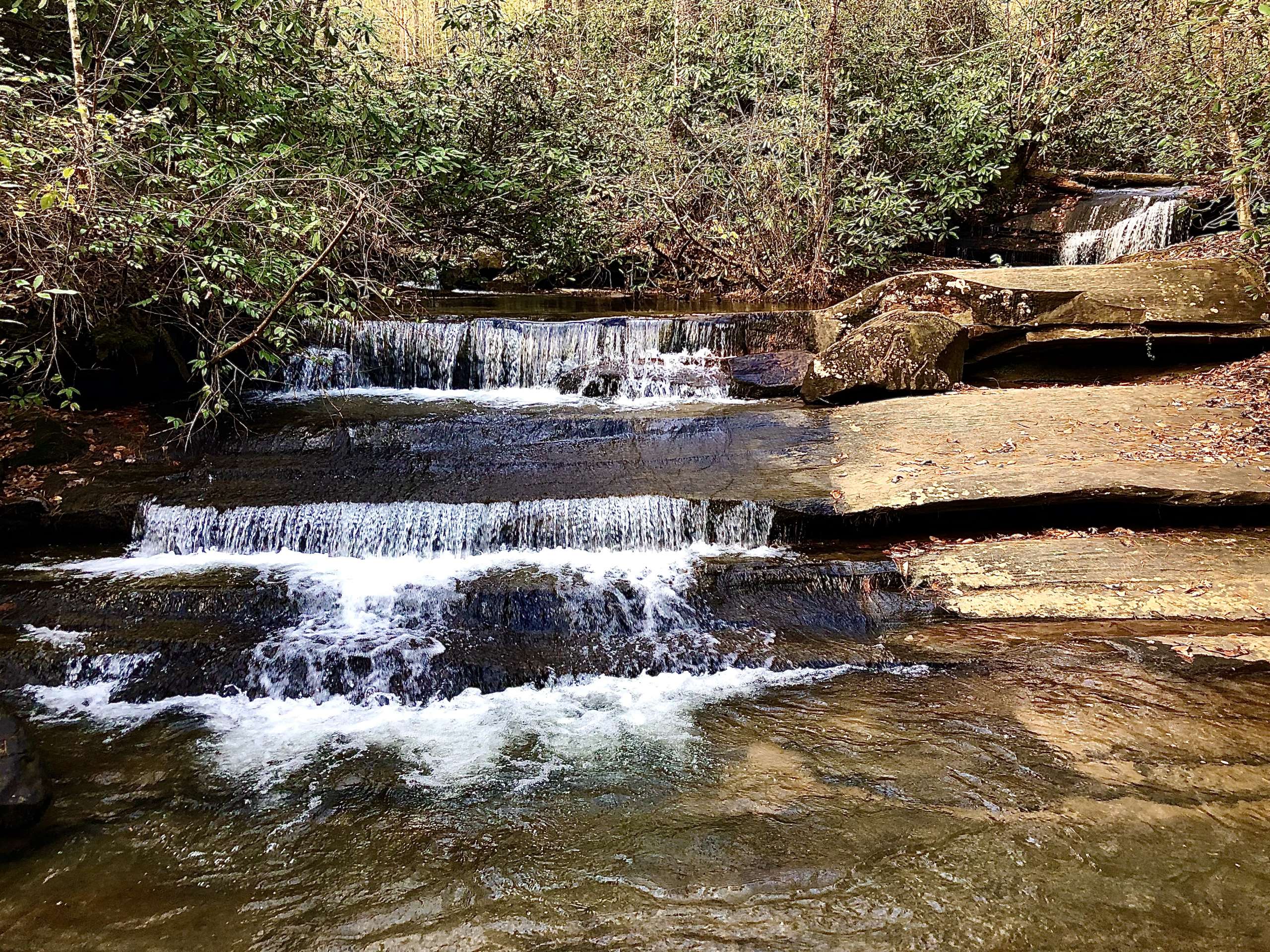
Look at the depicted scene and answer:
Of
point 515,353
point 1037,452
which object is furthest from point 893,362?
point 515,353

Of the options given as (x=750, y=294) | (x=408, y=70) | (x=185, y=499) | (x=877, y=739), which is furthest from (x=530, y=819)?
(x=750, y=294)

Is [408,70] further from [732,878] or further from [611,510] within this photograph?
→ [732,878]

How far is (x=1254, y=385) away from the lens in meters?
7.68

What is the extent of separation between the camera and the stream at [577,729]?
2936 millimetres

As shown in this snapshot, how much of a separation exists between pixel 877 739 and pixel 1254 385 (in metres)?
6.56

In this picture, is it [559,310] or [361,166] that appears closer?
[361,166]

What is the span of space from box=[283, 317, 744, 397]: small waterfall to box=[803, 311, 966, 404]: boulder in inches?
79.0

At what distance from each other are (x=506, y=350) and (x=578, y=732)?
7.05m

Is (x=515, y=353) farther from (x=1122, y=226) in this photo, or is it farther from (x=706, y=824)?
(x=1122, y=226)

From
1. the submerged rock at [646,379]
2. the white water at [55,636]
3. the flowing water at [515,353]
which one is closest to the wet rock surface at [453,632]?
the white water at [55,636]

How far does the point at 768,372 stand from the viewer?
32.2 feet

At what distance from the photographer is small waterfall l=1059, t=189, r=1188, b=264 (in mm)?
12539

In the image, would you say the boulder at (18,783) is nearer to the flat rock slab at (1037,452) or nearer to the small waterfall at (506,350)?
the flat rock slab at (1037,452)

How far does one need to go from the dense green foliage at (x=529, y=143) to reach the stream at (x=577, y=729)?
1938mm
